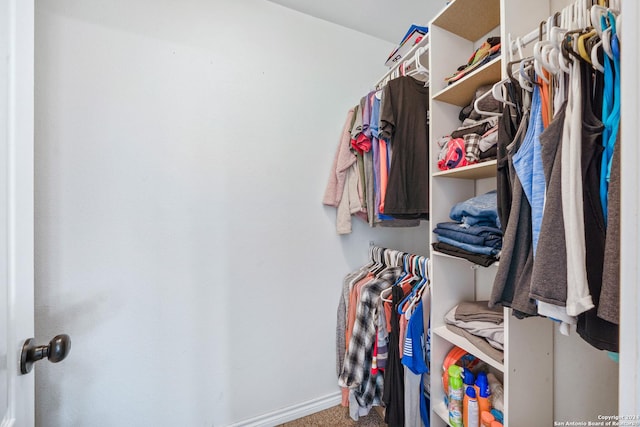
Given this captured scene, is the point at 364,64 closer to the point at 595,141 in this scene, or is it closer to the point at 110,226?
the point at 595,141

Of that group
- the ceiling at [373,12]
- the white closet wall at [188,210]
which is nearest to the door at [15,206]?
the white closet wall at [188,210]

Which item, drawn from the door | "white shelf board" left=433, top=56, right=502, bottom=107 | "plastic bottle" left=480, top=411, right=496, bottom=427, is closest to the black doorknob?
the door

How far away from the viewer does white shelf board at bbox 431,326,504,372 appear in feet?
2.83

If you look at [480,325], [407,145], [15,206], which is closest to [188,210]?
[15,206]

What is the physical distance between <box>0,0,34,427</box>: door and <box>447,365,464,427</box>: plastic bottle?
1.34 m

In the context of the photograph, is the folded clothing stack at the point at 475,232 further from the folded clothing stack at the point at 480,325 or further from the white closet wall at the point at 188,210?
the white closet wall at the point at 188,210

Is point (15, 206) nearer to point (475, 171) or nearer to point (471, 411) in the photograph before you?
point (475, 171)

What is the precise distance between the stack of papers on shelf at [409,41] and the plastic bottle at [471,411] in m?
1.58

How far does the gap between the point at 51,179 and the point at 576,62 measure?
5.96 feet

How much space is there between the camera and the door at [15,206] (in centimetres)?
55

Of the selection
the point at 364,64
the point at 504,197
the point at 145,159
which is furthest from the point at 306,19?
the point at 504,197

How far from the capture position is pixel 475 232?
0.89 meters

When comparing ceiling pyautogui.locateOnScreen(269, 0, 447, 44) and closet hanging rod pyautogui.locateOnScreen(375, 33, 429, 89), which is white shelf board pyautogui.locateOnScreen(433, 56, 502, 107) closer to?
closet hanging rod pyautogui.locateOnScreen(375, 33, 429, 89)

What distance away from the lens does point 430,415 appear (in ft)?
3.66
